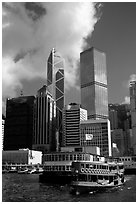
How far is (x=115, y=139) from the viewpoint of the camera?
646 feet

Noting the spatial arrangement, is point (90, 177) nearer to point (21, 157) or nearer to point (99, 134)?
point (21, 157)

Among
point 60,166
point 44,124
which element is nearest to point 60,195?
point 60,166

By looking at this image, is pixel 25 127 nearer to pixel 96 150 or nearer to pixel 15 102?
pixel 15 102

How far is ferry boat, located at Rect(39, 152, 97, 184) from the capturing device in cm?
5406

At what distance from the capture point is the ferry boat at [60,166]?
177 ft

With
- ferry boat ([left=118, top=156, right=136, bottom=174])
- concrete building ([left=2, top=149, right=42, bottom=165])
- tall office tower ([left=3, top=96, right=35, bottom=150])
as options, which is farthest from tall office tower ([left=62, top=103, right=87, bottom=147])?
ferry boat ([left=118, top=156, right=136, bottom=174])

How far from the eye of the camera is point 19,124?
180 m

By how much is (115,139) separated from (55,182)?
148638 millimetres

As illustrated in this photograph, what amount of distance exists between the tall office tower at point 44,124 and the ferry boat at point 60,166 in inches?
4023

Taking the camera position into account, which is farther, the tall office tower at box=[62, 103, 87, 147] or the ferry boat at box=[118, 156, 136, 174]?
the tall office tower at box=[62, 103, 87, 147]

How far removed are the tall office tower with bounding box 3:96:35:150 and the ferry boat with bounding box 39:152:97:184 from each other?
116103 mm

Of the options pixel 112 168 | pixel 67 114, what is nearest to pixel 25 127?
pixel 67 114

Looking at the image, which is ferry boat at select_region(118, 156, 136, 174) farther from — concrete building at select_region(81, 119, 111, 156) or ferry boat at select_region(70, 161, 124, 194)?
ferry boat at select_region(70, 161, 124, 194)

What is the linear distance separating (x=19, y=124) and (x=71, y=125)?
42.4 metres
